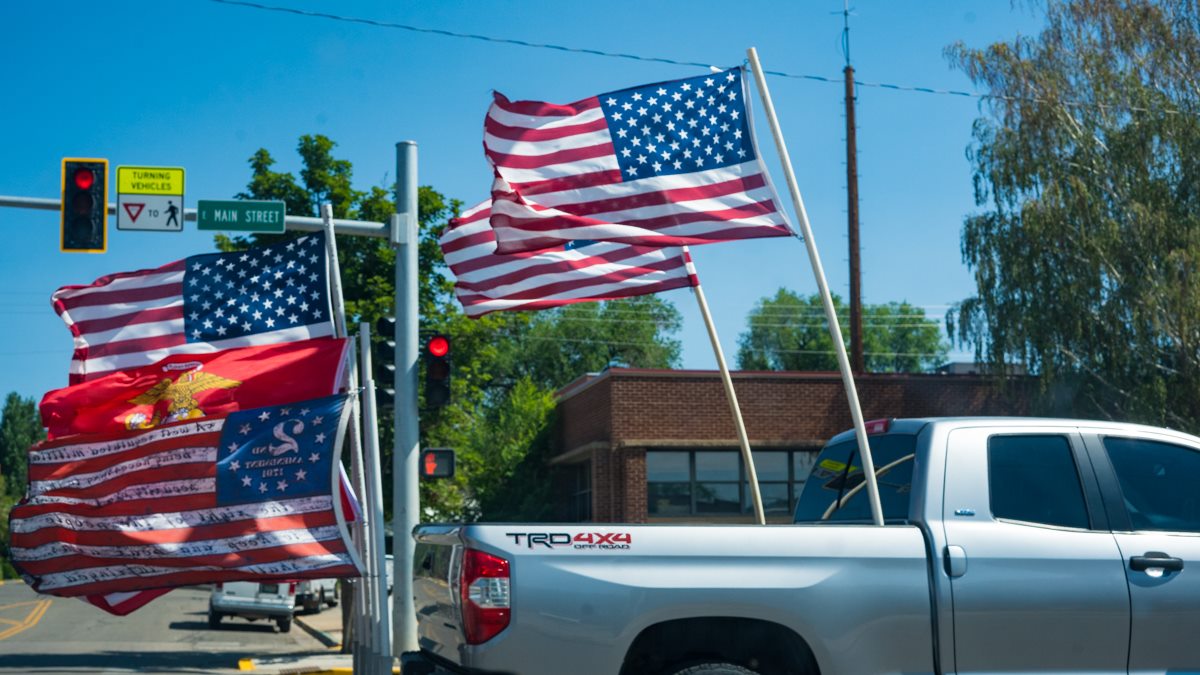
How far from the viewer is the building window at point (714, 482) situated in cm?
2705

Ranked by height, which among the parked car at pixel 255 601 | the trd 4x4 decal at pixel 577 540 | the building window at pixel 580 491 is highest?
the trd 4x4 decal at pixel 577 540

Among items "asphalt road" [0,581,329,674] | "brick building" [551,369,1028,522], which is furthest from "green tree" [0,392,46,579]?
"brick building" [551,369,1028,522]

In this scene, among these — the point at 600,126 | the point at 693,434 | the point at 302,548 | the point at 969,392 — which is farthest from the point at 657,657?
the point at 969,392

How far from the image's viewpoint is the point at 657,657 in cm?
571

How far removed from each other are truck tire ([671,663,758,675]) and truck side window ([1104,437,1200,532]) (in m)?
2.35

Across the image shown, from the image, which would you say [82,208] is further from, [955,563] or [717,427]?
[717,427]

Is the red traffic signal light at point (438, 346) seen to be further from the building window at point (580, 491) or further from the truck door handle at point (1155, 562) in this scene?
the building window at point (580, 491)

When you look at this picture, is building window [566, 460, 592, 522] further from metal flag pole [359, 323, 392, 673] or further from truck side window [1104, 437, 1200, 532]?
truck side window [1104, 437, 1200, 532]

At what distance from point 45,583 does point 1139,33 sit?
2518 cm

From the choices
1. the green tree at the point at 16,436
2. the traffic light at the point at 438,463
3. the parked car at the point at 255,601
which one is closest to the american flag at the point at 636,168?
the traffic light at the point at 438,463

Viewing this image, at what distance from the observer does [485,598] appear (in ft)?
17.8

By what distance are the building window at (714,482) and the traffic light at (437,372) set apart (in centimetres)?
1298

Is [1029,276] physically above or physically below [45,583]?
above

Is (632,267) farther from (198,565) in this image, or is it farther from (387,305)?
(387,305)
